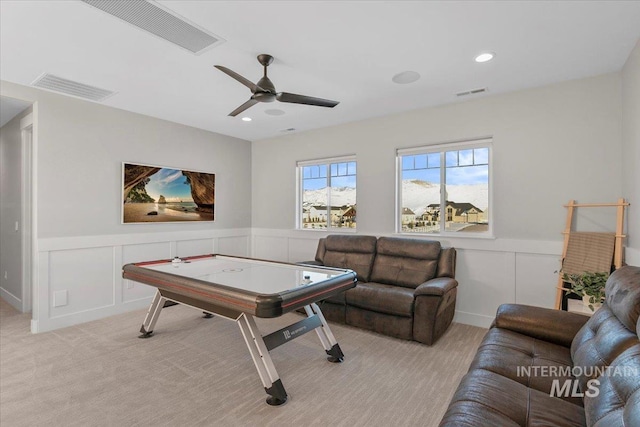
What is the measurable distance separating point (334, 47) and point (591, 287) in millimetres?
2945

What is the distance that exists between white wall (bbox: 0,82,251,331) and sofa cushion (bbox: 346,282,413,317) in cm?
283

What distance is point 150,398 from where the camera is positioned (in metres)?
2.19

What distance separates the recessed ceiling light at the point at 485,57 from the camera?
2629mm

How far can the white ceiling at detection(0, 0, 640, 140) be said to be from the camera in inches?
82.1

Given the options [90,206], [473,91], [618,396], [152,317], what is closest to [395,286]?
[473,91]

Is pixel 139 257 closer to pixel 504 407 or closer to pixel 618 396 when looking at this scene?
pixel 504 407

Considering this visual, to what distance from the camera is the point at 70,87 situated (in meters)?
3.33

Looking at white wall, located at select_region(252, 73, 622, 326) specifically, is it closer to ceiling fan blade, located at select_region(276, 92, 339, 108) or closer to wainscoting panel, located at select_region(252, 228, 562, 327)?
wainscoting panel, located at select_region(252, 228, 562, 327)

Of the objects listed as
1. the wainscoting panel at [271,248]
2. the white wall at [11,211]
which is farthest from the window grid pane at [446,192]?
the white wall at [11,211]

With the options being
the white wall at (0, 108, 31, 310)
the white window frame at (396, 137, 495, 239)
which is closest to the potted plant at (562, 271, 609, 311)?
the white window frame at (396, 137, 495, 239)

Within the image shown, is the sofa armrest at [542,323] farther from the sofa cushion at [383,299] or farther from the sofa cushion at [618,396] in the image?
the sofa cushion at [383,299]

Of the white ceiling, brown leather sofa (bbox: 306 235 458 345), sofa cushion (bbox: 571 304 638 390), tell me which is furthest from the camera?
brown leather sofa (bbox: 306 235 458 345)

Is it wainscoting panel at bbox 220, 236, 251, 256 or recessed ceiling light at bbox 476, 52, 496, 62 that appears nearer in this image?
recessed ceiling light at bbox 476, 52, 496, 62

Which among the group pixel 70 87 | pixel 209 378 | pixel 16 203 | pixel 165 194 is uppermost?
pixel 70 87
